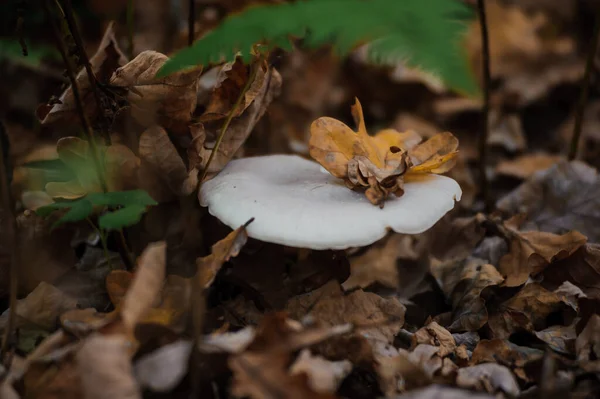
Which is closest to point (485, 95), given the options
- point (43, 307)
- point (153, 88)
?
point (153, 88)

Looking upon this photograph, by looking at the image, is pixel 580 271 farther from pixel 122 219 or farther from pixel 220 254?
pixel 122 219

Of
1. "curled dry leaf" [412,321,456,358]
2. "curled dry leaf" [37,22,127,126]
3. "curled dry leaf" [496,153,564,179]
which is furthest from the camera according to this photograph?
"curled dry leaf" [496,153,564,179]

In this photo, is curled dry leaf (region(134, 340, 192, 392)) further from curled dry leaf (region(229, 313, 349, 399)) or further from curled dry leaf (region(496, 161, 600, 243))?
curled dry leaf (region(496, 161, 600, 243))

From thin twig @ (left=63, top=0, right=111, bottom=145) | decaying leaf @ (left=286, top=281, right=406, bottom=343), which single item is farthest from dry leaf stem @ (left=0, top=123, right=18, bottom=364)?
decaying leaf @ (left=286, top=281, right=406, bottom=343)

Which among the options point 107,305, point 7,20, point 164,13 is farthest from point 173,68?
point 164,13

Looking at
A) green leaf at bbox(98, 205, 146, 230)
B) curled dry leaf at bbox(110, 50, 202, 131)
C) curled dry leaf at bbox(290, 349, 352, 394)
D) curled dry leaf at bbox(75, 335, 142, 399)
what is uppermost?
curled dry leaf at bbox(110, 50, 202, 131)

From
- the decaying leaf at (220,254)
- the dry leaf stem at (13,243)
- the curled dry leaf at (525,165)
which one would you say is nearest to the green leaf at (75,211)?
the dry leaf stem at (13,243)

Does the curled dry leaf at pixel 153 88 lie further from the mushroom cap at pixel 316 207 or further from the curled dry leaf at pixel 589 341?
the curled dry leaf at pixel 589 341

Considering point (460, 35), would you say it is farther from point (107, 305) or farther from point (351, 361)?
point (107, 305)
